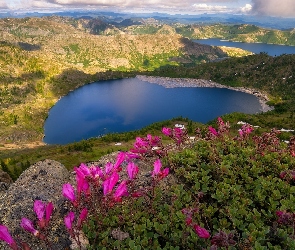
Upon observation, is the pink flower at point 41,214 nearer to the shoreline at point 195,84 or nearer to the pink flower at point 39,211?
the pink flower at point 39,211

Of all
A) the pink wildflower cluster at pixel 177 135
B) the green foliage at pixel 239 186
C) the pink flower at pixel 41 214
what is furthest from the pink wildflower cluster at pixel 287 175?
the pink flower at pixel 41 214

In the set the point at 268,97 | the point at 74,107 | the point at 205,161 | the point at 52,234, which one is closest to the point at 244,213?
the point at 205,161

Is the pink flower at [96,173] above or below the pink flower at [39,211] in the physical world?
above

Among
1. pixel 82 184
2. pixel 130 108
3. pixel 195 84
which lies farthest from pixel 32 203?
pixel 195 84

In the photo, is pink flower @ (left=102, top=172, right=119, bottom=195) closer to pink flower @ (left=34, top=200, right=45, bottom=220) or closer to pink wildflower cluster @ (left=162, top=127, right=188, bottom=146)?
pink flower @ (left=34, top=200, right=45, bottom=220)

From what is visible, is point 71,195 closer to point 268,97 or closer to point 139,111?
point 139,111
